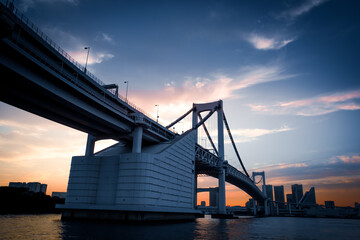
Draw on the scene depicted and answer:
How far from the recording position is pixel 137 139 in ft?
172

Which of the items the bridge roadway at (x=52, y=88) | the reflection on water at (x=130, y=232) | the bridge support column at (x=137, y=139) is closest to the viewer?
the reflection on water at (x=130, y=232)

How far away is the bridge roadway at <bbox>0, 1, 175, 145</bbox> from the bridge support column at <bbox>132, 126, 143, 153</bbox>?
3.93 feet

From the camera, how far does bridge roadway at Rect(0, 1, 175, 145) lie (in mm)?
30094

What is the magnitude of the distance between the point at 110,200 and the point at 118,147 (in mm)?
15612

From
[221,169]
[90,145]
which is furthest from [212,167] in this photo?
[90,145]

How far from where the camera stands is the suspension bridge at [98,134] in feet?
105

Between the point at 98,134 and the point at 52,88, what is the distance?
2206 cm

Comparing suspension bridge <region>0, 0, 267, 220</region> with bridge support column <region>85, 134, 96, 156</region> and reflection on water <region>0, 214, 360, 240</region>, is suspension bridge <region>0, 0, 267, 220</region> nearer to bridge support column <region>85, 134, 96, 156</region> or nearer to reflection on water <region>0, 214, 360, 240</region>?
bridge support column <region>85, 134, 96, 156</region>

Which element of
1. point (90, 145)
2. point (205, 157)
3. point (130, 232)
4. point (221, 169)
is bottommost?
point (130, 232)

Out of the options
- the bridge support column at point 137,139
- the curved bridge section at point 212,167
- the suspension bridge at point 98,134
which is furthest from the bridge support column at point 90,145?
the curved bridge section at point 212,167

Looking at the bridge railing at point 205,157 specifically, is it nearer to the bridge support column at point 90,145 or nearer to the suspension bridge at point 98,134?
the suspension bridge at point 98,134

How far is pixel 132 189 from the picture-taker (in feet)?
154

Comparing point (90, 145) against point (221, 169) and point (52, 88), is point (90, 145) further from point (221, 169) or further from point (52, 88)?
point (221, 169)

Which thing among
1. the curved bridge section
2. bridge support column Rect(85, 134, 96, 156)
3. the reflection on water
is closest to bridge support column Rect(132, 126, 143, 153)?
bridge support column Rect(85, 134, 96, 156)
